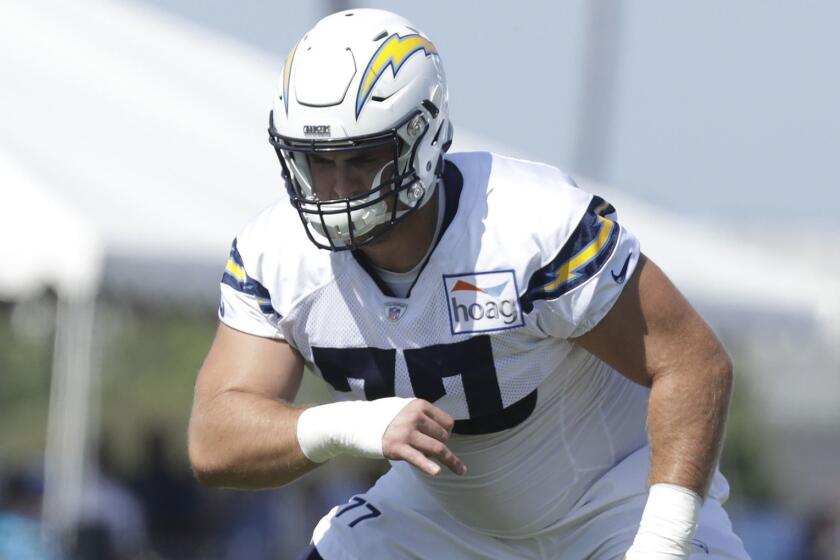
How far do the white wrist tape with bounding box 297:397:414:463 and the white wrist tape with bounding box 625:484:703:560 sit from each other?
2.23 feet

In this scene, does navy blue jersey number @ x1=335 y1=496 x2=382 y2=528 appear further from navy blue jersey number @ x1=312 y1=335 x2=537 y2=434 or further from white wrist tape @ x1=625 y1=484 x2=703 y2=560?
white wrist tape @ x1=625 y1=484 x2=703 y2=560

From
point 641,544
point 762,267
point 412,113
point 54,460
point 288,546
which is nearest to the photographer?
point 641,544

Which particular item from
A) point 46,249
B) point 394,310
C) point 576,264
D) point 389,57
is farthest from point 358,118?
point 46,249

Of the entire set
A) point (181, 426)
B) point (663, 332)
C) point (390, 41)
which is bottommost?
point (181, 426)

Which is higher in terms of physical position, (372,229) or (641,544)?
(372,229)

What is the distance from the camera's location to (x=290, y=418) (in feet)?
12.0

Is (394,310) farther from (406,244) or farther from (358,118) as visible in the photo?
(358,118)

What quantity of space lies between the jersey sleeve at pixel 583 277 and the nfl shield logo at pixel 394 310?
315 millimetres

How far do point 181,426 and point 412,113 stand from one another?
17.5 meters

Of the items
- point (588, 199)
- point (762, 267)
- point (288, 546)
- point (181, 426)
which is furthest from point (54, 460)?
point (181, 426)

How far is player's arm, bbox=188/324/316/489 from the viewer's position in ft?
12.1

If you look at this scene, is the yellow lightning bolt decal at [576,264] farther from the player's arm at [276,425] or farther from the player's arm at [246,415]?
the player's arm at [246,415]

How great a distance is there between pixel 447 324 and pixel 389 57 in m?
0.71

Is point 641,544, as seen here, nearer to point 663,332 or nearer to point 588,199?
point 663,332
